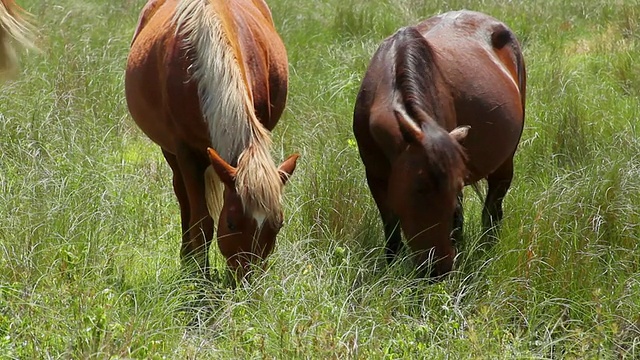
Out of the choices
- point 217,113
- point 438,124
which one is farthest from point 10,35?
point 438,124

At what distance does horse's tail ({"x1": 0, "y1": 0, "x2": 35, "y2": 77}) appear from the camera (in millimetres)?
3594

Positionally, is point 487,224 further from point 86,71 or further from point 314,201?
point 86,71

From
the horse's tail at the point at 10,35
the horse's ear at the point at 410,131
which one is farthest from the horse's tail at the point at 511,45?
the horse's tail at the point at 10,35

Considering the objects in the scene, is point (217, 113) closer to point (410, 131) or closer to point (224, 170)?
point (224, 170)

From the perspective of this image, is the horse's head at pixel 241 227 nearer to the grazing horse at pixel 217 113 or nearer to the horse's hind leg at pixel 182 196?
the grazing horse at pixel 217 113

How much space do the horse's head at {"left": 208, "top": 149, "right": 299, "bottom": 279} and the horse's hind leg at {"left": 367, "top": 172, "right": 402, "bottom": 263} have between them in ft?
2.82

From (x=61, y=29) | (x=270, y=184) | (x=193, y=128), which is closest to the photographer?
(x=270, y=184)

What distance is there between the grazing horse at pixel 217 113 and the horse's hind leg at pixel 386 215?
648 mm

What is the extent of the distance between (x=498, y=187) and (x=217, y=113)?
2117mm

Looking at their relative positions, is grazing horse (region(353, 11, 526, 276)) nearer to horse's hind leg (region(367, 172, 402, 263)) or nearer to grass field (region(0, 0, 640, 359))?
horse's hind leg (region(367, 172, 402, 263))

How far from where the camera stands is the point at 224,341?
12.3 ft

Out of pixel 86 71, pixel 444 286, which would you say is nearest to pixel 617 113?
pixel 444 286

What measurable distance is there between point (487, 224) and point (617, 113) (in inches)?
70.2

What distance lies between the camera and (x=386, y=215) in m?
4.81
